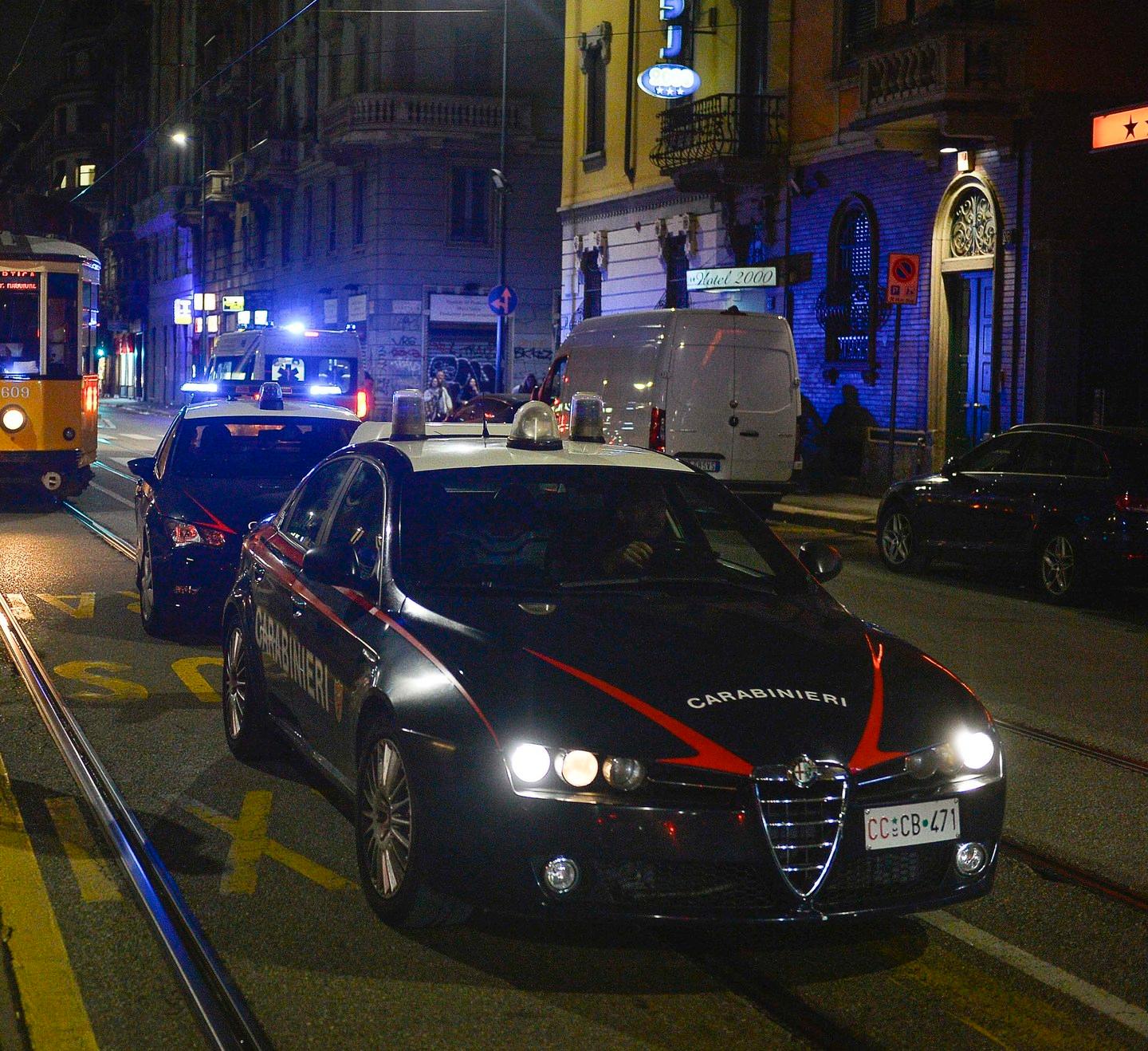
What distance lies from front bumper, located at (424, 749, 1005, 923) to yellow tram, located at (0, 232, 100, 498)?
53.6ft

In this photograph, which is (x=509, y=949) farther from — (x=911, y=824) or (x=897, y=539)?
(x=897, y=539)

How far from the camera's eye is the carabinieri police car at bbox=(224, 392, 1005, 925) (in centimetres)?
458

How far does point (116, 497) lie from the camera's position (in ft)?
76.0

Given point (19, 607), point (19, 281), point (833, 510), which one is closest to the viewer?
point (19, 607)

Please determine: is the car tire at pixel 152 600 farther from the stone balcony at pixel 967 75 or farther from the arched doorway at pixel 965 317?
the arched doorway at pixel 965 317

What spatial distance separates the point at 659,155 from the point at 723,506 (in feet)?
82.6

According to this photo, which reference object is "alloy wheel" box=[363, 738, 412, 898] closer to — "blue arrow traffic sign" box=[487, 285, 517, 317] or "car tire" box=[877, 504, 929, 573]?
"car tire" box=[877, 504, 929, 573]

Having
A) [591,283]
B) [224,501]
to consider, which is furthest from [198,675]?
[591,283]

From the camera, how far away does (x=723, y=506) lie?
21.7ft

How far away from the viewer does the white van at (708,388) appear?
19953 millimetres

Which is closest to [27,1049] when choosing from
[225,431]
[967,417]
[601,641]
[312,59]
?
[601,641]

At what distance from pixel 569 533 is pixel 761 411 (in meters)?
14.6

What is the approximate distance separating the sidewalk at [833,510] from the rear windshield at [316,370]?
7.95m

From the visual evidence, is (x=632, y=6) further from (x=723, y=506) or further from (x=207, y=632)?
(x=723, y=506)
